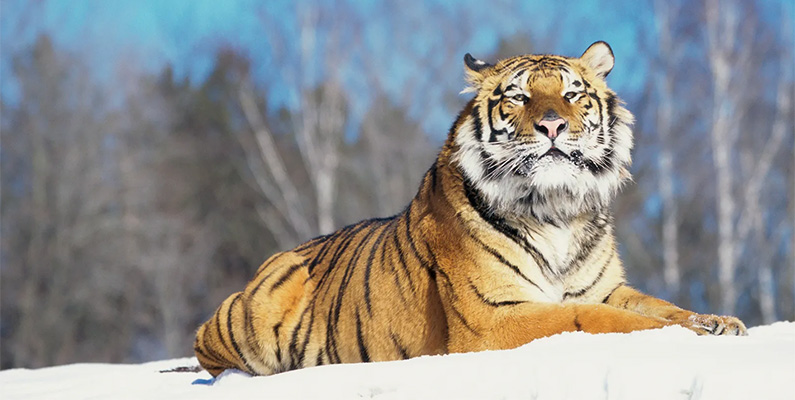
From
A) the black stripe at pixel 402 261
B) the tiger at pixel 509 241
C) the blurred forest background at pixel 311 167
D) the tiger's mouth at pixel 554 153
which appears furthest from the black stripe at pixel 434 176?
the blurred forest background at pixel 311 167

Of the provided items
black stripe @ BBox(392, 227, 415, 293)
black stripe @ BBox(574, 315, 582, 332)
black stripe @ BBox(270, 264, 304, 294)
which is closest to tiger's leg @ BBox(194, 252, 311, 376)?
black stripe @ BBox(270, 264, 304, 294)

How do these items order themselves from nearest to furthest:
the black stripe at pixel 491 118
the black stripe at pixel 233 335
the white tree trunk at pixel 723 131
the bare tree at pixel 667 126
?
the black stripe at pixel 491 118
the black stripe at pixel 233 335
the white tree trunk at pixel 723 131
the bare tree at pixel 667 126

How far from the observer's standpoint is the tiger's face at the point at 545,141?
4.05 meters

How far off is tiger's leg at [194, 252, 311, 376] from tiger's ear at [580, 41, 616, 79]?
2.06 meters

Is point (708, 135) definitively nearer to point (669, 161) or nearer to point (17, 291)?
point (669, 161)

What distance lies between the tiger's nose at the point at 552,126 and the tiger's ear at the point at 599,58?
2.26 ft

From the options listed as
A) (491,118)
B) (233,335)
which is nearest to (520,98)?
(491,118)

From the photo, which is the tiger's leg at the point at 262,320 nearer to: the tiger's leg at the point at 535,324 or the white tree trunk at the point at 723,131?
the tiger's leg at the point at 535,324

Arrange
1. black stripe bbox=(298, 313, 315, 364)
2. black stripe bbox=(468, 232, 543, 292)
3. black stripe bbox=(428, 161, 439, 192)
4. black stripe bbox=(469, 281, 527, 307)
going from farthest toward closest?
black stripe bbox=(298, 313, 315, 364)
black stripe bbox=(428, 161, 439, 192)
black stripe bbox=(468, 232, 543, 292)
black stripe bbox=(469, 281, 527, 307)

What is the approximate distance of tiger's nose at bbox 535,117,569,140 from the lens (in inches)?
157

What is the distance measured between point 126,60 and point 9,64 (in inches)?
161

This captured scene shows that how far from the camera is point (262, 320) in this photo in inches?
201

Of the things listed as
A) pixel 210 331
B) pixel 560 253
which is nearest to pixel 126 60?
pixel 210 331

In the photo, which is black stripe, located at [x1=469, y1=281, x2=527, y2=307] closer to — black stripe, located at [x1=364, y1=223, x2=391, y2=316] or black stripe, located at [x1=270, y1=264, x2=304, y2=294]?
black stripe, located at [x1=364, y1=223, x2=391, y2=316]
